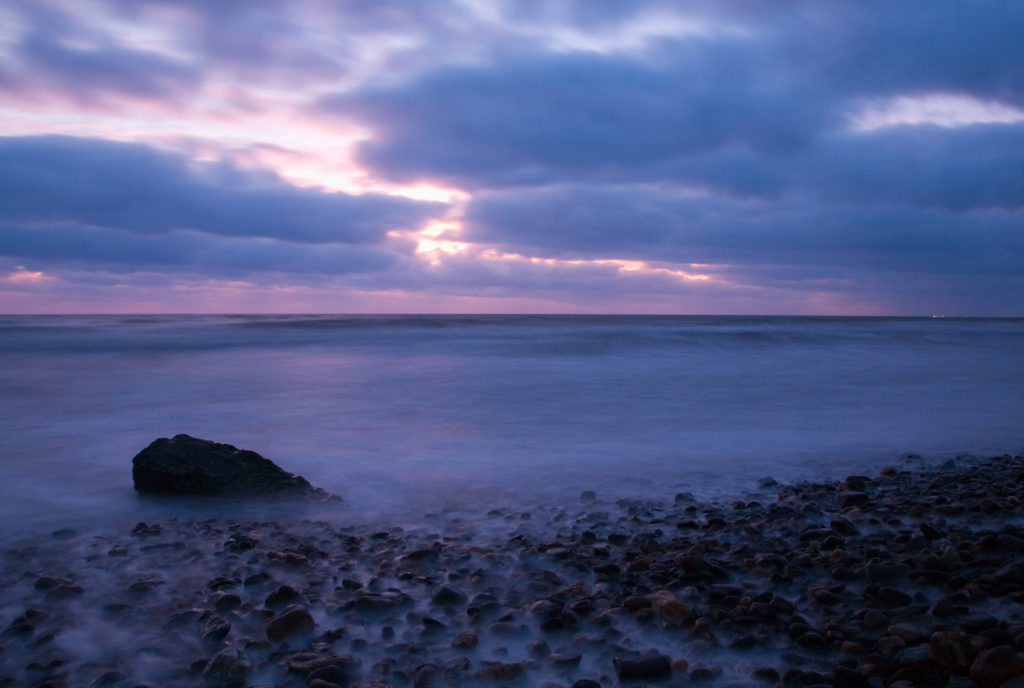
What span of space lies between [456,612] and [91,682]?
1354 mm

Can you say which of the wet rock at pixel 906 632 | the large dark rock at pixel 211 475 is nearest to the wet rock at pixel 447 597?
the wet rock at pixel 906 632

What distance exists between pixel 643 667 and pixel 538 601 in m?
0.64

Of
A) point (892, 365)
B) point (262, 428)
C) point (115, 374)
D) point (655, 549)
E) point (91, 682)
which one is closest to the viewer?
point (91, 682)

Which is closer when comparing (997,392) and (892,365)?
(997,392)

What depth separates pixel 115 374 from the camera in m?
14.5

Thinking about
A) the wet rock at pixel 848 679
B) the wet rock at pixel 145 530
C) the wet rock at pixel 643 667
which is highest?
the wet rock at pixel 848 679

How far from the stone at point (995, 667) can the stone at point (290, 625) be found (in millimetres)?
2364

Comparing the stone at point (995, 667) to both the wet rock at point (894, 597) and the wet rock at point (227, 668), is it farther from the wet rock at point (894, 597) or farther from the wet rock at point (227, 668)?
the wet rock at point (227, 668)

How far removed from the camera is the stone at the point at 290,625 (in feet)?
8.71

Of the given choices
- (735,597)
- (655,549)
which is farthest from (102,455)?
(735,597)

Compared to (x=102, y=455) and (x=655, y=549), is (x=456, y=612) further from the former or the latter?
(x=102, y=455)

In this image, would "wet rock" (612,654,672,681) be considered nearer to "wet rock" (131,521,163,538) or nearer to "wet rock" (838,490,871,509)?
"wet rock" (838,490,871,509)

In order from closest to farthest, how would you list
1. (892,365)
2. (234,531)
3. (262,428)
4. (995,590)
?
(995,590) < (234,531) < (262,428) < (892,365)

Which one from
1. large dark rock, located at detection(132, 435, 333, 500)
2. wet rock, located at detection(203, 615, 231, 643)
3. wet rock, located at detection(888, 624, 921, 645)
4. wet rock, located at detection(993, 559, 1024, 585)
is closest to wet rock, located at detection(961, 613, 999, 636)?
wet rock, located at detection(888, 624, 921, 645)
